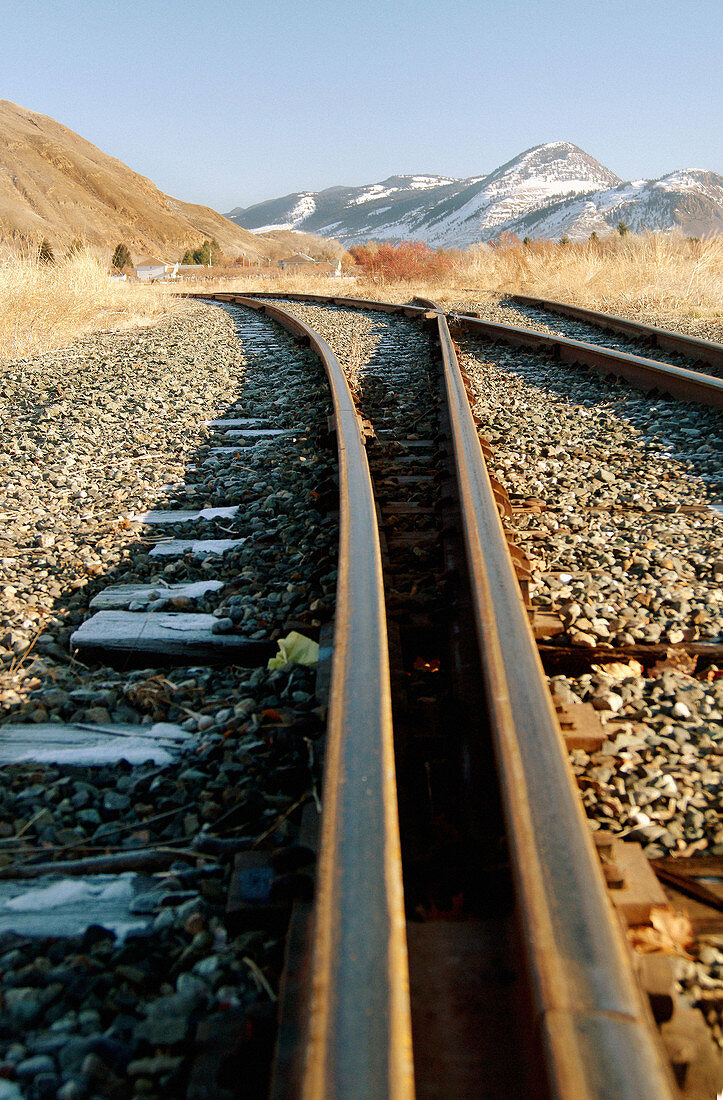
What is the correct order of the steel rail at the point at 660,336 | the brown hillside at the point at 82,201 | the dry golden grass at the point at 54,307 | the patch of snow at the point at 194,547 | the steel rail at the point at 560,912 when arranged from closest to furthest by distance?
the steel rail at the point at 560,912
the patch of snow at the point at 194,547
the steel rail at the point at 660,336
the dry golden grass at the point at 54,307
the brown hillside at the point at 82,201

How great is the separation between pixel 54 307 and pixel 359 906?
10.6 metres

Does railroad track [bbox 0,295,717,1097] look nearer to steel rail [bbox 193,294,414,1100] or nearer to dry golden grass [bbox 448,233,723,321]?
steel rail [bbox 193,294,414,1100]

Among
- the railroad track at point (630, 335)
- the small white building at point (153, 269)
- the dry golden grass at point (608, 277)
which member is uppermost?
the small white building at point (153, 269)

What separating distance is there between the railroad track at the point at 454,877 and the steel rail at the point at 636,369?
313cm

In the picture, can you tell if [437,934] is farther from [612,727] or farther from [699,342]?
[699,342]

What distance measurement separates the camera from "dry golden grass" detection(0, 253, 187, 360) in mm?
8820

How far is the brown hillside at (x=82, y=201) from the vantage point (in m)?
111

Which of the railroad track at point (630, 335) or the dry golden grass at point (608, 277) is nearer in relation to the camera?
the railroad track at point (630, 335)

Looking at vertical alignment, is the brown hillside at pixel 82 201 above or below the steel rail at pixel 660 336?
above

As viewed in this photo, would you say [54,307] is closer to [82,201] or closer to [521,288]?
[521,288]

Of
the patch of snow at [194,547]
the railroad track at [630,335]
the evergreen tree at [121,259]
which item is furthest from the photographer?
the evergreen tree at [121,259]

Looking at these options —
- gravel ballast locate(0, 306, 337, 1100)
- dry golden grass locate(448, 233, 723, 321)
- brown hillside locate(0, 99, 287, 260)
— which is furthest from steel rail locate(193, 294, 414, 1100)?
brown hillside locate(0, 99, 287, 260)

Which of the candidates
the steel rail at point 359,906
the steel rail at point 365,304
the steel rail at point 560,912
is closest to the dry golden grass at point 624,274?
the steel rail at point 365,304

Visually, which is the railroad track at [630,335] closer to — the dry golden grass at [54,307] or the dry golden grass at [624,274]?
the dry golden grass at [624,274]
